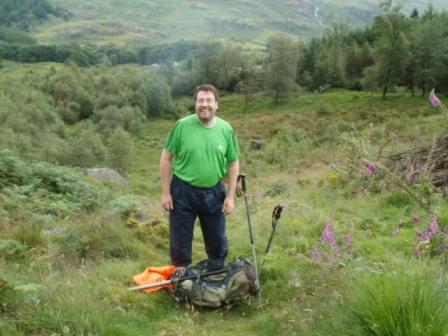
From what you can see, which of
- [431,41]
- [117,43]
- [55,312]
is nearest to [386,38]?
[431,41]

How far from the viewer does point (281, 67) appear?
2896 inches

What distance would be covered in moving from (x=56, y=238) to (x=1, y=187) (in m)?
3.33

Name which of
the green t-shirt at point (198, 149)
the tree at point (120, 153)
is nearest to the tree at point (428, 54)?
the tree at point (120, 153)

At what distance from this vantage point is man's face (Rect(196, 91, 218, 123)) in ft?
17.3

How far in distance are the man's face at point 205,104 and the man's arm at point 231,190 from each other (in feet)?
2.49

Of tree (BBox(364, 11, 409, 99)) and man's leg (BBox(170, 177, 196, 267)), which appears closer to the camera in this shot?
man's leg (BBox(170, 177, 196, 267))

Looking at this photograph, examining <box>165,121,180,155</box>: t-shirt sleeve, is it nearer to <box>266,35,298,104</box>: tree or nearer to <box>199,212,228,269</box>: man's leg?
<box>199,212,228,269</box>: man's leg

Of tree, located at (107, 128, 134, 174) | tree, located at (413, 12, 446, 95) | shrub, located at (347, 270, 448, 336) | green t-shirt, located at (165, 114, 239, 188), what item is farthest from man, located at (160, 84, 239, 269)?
tree, located at (413, 12, 446, 95)

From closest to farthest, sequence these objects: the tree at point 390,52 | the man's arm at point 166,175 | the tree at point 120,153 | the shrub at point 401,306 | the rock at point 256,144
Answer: the shrub at point 401,306
the man's arm at point 166,175
the tree at point 120,153
the rock at point 256,144
the tree at point 390,52

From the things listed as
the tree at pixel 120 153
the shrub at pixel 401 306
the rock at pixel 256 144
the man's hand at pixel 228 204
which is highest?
the shrub at pixel 401 306

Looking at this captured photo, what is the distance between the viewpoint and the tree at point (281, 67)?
72.6m

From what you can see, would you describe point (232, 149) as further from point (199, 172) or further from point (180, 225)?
point (180, 225)

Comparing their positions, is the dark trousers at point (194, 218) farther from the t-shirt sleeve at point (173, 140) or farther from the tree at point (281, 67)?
the tree at point (281, 67)

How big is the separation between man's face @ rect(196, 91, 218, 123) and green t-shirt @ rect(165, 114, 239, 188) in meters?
0.19
